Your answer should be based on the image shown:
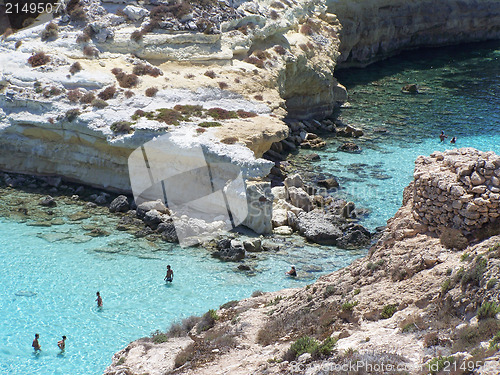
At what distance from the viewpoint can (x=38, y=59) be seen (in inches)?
1960

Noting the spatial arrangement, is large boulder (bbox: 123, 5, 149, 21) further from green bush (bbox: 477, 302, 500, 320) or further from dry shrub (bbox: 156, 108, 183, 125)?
green bush (bbox: 477, 302, 500, 320)

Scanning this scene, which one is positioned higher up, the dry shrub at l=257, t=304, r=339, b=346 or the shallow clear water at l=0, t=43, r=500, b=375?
the dry shrub at l=257, t=304, r=339, b=346

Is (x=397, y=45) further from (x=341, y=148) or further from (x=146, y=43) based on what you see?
(x=146, y=43)

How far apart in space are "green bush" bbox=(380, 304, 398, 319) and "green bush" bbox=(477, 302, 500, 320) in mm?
3654

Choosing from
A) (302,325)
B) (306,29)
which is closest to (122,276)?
(302,325)

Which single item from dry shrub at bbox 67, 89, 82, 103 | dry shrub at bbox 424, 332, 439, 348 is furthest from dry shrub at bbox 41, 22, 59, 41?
dry shrub at bbox 424, 332, 439, 348

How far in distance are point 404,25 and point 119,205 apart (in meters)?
58.1

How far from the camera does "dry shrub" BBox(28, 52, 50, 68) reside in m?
49.6

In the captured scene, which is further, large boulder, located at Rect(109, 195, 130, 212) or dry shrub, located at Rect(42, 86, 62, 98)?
dry shrub, located at Rect(42, 86, 62, 98)

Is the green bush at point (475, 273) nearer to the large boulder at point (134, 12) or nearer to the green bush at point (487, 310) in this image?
the green bush at point (487, 310)

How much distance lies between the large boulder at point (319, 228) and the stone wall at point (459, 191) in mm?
15597

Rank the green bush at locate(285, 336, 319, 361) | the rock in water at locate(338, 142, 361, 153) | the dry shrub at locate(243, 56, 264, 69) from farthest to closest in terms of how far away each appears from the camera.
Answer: the dry shrub at locate(243, 56, 264, 69) → the rock in water at locate(338, 142, 361, 153) → the green bush at locate(285, 336, 319, 361)

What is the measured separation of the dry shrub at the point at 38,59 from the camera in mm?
49562

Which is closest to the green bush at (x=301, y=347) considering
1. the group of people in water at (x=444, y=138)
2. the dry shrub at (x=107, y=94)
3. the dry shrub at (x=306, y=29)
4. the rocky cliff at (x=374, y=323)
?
the rocky cliff at (x=374, y=323)
